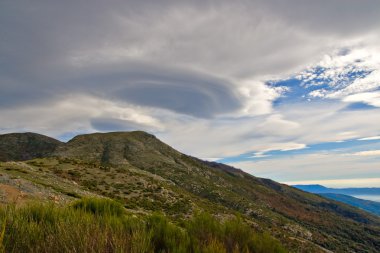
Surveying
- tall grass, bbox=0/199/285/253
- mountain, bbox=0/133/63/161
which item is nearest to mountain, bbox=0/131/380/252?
mountain, bbox=0/133/63/161

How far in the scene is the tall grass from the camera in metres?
5.46

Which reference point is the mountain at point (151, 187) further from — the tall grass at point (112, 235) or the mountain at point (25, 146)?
the tall grass at point (112, 235)

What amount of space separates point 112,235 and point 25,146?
144851 millimetres

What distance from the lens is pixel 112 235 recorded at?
5613 mm

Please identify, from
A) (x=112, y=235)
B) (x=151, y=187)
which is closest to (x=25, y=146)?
(x=151, y=187)

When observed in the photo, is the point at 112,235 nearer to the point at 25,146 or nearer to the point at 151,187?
the point at 151,187

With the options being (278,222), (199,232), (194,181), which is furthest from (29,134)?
(199,232)

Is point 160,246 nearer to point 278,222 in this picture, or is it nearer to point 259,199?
point 278,222

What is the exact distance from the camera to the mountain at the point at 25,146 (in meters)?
118

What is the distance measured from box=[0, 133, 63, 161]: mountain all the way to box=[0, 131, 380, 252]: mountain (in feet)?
2.41

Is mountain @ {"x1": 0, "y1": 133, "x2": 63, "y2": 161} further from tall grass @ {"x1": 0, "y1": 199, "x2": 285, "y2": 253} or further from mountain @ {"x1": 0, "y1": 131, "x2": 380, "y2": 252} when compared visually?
tall grass @ {"x1": 0, "y1": 199, "x2": 285, "y2": 253}

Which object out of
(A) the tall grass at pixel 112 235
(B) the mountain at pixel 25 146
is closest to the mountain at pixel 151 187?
(B) the mountain at pixel 25 146

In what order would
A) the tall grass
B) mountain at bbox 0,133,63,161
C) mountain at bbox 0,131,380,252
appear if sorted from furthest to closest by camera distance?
mountain at bbox 0,133,63,161
mountain at bbox 0,131,380,252
the tall grass

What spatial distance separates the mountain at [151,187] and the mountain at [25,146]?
2.41 ft
